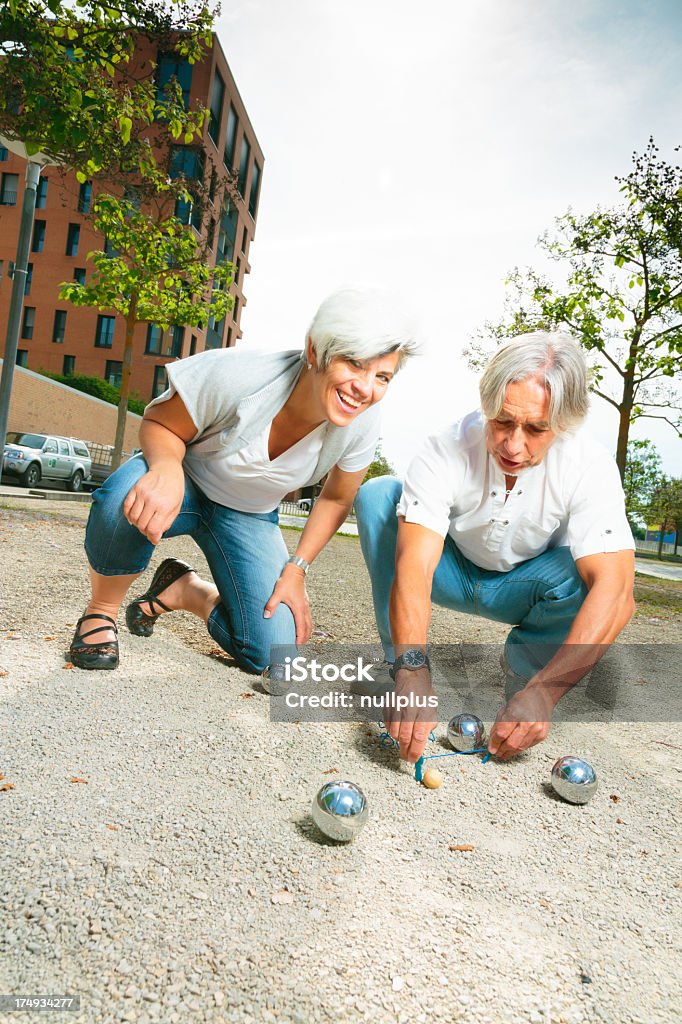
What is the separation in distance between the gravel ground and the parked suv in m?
15.9

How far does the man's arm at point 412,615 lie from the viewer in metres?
2.09

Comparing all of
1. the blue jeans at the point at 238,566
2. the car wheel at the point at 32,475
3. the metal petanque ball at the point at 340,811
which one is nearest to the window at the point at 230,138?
the car wheel at the point at 32,475

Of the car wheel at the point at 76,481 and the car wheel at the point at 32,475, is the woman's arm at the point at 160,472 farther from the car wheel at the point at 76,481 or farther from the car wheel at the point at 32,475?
the car wheel at the point at 76,481

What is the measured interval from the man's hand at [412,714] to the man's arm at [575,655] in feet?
0.85

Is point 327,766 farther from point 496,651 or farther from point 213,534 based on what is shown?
point 496,651

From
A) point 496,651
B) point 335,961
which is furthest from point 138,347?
point 335,961

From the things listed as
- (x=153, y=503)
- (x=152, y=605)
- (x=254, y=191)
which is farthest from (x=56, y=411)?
(x=153, y=503)

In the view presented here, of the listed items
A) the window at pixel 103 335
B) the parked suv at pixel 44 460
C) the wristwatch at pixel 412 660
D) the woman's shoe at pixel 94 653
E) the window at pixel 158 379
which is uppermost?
the window at pixel 103 335

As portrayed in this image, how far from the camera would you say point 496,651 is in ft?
13.8

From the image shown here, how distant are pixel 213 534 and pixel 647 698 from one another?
7.19 feet

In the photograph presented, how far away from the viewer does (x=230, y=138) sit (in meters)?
36.9

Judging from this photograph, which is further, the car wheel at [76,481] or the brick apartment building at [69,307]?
the brick apartment building at [69,307]

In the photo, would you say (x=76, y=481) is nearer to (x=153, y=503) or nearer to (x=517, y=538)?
(x=153, y=503)

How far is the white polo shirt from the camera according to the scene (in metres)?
2.41
